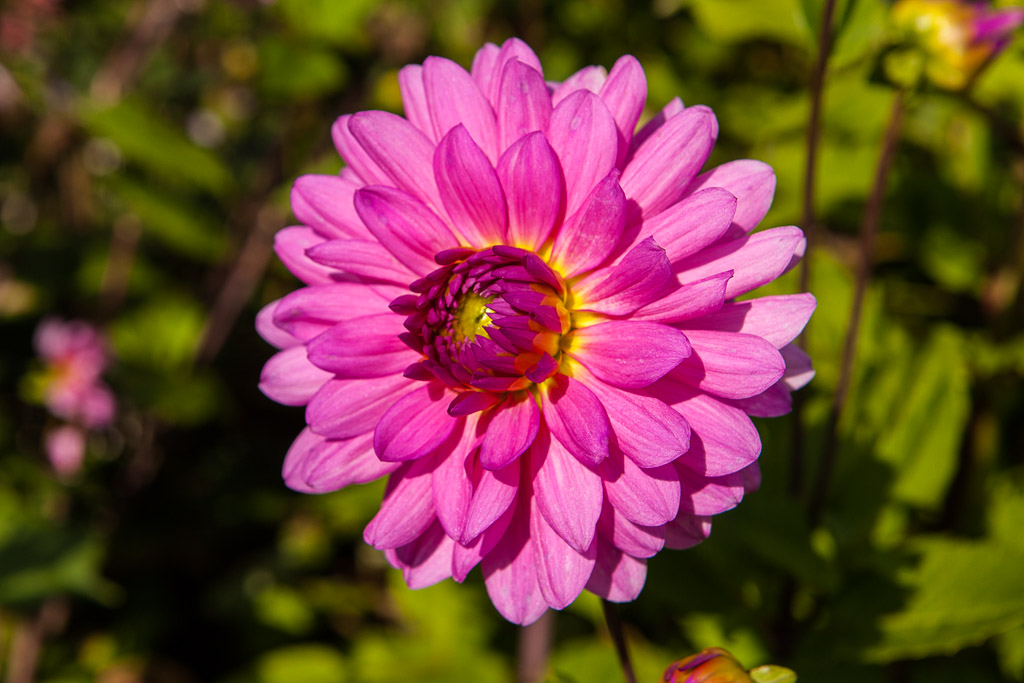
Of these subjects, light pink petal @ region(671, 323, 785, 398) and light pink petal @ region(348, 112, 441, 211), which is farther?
light pink petal @ region(348, 112, 441, 211)

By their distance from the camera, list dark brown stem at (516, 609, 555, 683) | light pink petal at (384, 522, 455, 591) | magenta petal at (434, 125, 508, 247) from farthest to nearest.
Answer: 1. dark brown stem at (516, 609, 555, 683)
2. light pink petal at (384, 522, 455, 591)
3. magenta petal at (434, 125, 508, 247)

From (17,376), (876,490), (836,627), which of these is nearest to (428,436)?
(836,627)

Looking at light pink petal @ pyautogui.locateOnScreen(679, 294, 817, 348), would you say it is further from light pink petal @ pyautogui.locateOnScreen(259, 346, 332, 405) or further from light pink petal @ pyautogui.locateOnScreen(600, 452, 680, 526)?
light pink petal @ pyautogui.locateOnScreen(259, 346, 332, 405)

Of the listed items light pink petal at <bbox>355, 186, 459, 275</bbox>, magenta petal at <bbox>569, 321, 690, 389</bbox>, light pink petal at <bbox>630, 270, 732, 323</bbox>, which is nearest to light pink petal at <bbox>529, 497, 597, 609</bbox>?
magenta petal at <bbox>569, 321, 690, 389</bbox>

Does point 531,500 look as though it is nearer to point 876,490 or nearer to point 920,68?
point 876,490

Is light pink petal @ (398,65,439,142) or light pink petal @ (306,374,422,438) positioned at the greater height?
light pink petal @ (398,65,439,142)

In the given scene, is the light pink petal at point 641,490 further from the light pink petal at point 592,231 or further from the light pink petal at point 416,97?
the light pink petal at point 416,97

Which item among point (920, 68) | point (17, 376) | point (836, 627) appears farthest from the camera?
point (17, 376)
